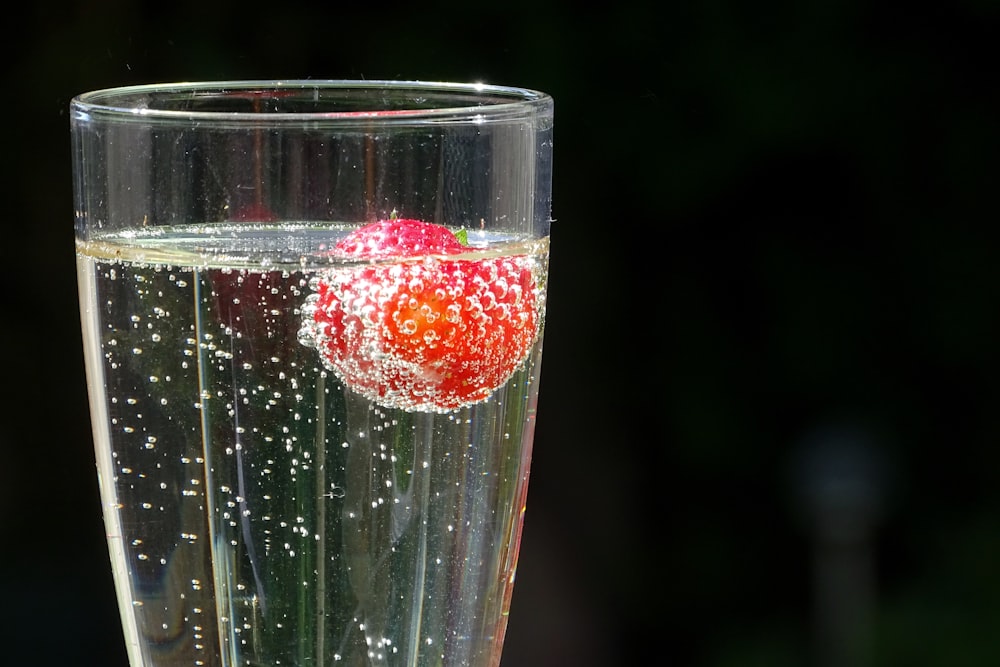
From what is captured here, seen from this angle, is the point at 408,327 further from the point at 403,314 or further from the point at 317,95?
the point at 317,95

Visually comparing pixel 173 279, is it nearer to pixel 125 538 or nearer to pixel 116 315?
pixel 116 315

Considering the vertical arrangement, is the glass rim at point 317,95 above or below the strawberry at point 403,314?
above

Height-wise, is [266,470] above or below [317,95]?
below

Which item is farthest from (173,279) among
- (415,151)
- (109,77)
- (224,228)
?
(109,77)

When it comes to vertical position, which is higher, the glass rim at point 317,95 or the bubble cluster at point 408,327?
the glass rim at point 317,95

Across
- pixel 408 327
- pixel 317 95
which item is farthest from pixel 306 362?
pixel 317 95

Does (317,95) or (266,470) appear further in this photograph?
(317,95)
